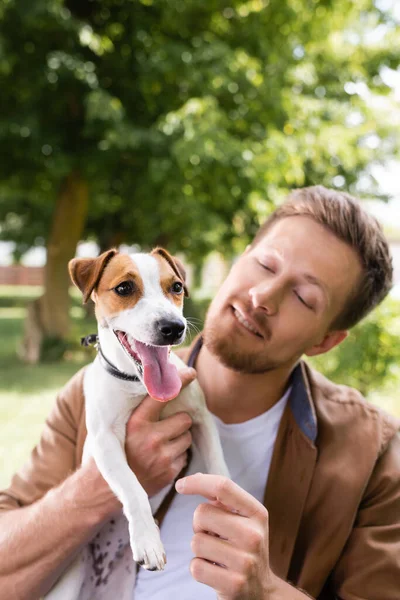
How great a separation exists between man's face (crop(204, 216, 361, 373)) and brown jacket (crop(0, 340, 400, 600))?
0.68ft

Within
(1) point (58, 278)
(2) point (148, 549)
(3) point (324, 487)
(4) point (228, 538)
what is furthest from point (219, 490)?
(1) point (58, 278)

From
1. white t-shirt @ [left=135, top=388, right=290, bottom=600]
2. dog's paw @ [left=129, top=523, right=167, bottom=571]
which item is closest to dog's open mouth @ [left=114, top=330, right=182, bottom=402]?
dog's paw @ [left=129, top=523, right=167, bottom=571]

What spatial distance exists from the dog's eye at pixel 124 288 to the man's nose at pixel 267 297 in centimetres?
41

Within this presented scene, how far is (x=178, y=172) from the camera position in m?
6.51

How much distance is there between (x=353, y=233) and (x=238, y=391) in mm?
658

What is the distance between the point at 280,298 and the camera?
1.67 m

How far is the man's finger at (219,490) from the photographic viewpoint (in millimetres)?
1136

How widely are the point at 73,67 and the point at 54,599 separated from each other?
6.37m

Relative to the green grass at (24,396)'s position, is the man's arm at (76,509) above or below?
above

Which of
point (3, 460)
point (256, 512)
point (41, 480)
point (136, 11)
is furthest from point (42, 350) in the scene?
point (256, 512)

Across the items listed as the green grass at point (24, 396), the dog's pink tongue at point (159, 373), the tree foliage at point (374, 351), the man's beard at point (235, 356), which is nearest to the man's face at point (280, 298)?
the man's beard at point (235, 356)

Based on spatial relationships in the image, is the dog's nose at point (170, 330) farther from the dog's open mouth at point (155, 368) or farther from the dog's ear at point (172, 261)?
the dog's ear at point (172, 261)

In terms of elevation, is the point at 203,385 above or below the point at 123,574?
above

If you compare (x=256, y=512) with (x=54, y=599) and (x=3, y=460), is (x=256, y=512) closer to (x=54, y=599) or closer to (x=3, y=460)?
Answer: (x=54, y=599)
